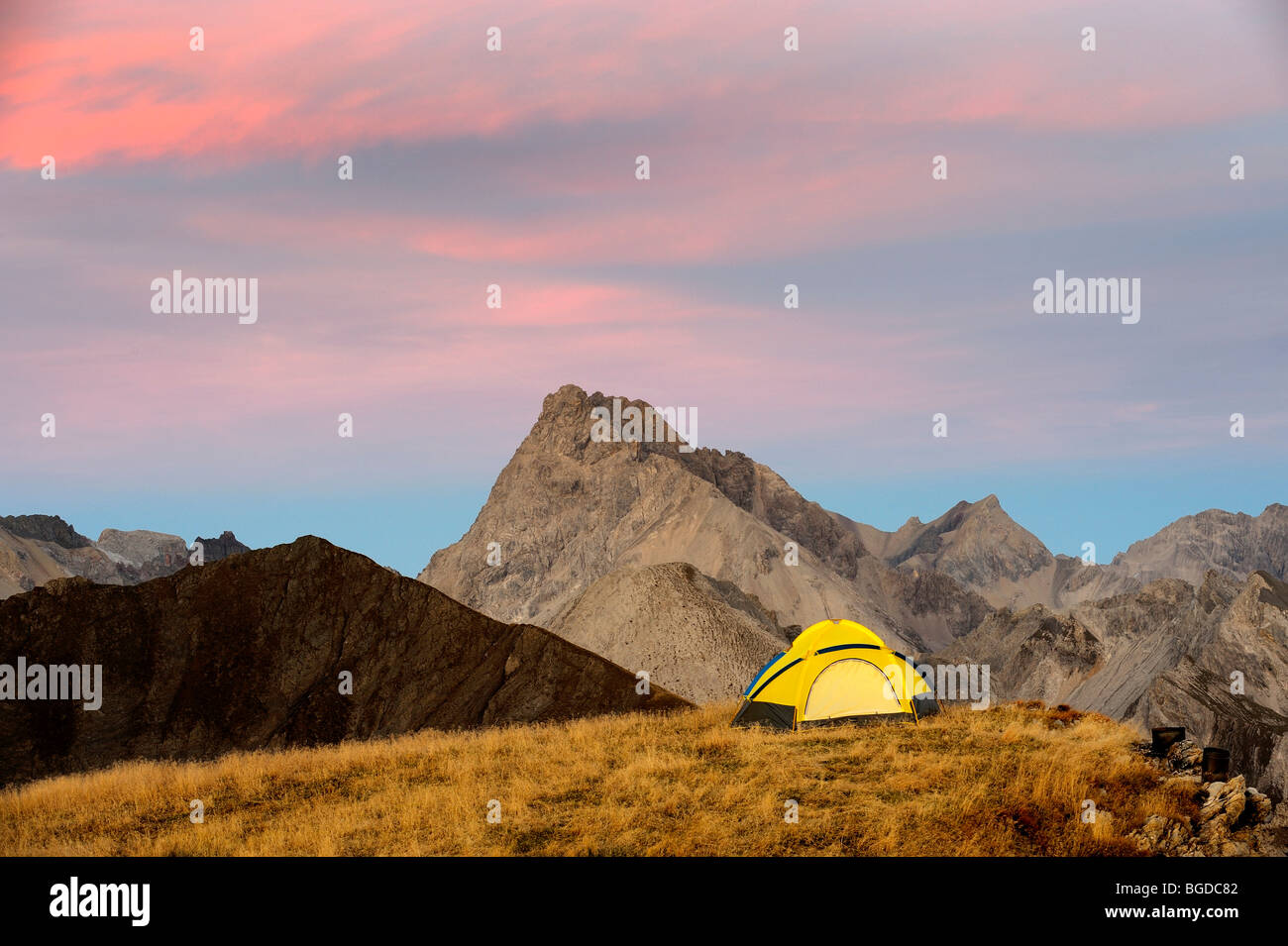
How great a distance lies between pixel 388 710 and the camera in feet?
125

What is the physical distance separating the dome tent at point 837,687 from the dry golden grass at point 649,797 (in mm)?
1889

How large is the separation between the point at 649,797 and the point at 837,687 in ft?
32.7

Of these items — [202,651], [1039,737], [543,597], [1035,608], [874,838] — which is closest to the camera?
[874,838]

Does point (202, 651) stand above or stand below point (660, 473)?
below

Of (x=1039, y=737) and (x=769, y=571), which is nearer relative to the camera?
(x=1039, y=737)

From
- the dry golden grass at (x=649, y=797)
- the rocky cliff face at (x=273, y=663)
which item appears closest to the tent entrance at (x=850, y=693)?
the dry golden grass at (x=649, y=797)

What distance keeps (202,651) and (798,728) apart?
2657 cm

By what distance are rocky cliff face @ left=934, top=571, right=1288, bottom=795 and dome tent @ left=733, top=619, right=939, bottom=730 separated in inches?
1725

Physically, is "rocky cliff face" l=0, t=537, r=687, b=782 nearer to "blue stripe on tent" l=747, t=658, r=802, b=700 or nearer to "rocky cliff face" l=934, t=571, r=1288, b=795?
"blue stripe on tent" l=747, t=658, r=802, b=700

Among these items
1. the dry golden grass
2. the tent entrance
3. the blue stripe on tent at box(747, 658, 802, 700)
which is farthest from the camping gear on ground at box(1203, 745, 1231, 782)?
the blue stripe on tent at box(747, 658, 802, 700)

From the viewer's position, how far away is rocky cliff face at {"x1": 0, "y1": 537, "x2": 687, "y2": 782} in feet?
120

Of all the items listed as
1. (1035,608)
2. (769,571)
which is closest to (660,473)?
(769,571)

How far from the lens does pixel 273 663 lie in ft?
134
